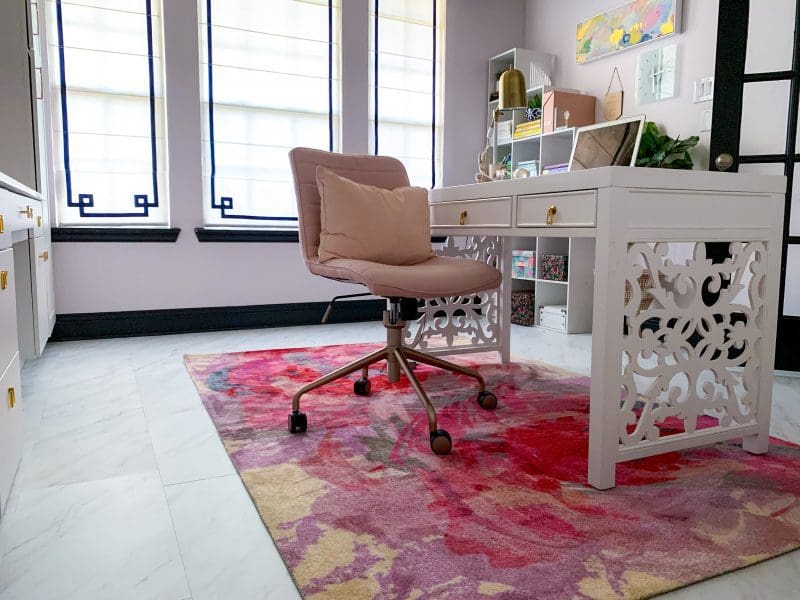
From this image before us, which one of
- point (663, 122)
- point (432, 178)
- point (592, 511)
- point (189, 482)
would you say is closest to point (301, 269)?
point (432, 178)

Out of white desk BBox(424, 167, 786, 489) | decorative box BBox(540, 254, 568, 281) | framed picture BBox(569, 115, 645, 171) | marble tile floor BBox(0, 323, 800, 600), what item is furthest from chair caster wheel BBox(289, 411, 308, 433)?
decorative box BBox(540, 254, 568, 281)

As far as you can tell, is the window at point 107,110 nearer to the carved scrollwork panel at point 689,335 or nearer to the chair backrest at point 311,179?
the chair backrest at point 311,179

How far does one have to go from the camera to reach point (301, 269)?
3.91 meters

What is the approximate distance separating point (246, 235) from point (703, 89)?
264 cm

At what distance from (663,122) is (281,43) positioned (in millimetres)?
2280

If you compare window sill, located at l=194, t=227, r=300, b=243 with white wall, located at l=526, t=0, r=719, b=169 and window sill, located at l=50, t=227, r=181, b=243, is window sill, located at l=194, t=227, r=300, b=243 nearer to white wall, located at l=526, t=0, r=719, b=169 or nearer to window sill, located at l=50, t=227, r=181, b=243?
window sill, located at l=50, t=227, r=181, b=243

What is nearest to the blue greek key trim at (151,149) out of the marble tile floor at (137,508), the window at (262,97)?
the window at (262,97)

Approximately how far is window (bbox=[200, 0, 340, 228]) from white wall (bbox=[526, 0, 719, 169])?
59.1 inches

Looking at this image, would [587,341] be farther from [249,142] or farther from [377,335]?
[249,142]

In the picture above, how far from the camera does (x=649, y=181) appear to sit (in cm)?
138

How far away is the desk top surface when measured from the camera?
1355 mm

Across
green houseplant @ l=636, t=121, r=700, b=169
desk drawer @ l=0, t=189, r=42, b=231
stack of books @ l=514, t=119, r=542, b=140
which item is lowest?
desk drawer @ l=0, t=189, r=42, b=231

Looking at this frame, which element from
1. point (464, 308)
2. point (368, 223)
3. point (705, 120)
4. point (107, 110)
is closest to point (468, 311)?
→ point (464, 308)

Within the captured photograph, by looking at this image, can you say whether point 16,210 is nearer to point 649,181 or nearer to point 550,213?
point 550,213
